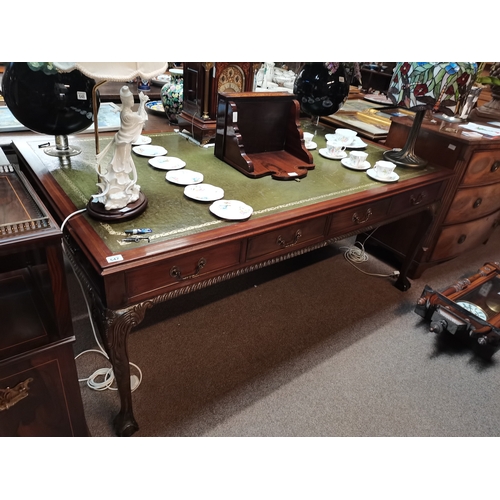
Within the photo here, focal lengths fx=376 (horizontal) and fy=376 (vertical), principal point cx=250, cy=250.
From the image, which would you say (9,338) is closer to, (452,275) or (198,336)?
(198,336)

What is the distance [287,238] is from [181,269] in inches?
15.2

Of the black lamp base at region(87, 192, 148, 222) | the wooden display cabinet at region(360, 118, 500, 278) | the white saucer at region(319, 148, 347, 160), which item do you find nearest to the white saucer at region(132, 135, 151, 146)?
the black lamp base at region(87, 192, 148, 222)

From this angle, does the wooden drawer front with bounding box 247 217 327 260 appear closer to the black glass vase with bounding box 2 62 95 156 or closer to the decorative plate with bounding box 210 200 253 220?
the decorative plate with bounding box 210 200 253 220

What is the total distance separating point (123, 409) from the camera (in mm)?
1212

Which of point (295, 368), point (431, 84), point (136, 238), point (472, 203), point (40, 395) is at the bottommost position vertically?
point (295, 368)

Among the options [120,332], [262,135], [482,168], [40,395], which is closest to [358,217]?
[262,135]

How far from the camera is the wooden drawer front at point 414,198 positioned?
1.59 meters

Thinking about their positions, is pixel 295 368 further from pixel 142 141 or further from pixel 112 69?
pixel 112 69

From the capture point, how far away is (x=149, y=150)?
1478 millimetres

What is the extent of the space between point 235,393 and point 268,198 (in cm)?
78

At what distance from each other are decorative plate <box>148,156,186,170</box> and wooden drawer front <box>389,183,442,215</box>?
2.87 ft

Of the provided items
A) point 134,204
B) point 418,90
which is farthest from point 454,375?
point 134,204

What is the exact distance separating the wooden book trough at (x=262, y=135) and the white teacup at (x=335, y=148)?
18 cm

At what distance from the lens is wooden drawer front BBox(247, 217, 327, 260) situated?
1.16 m
